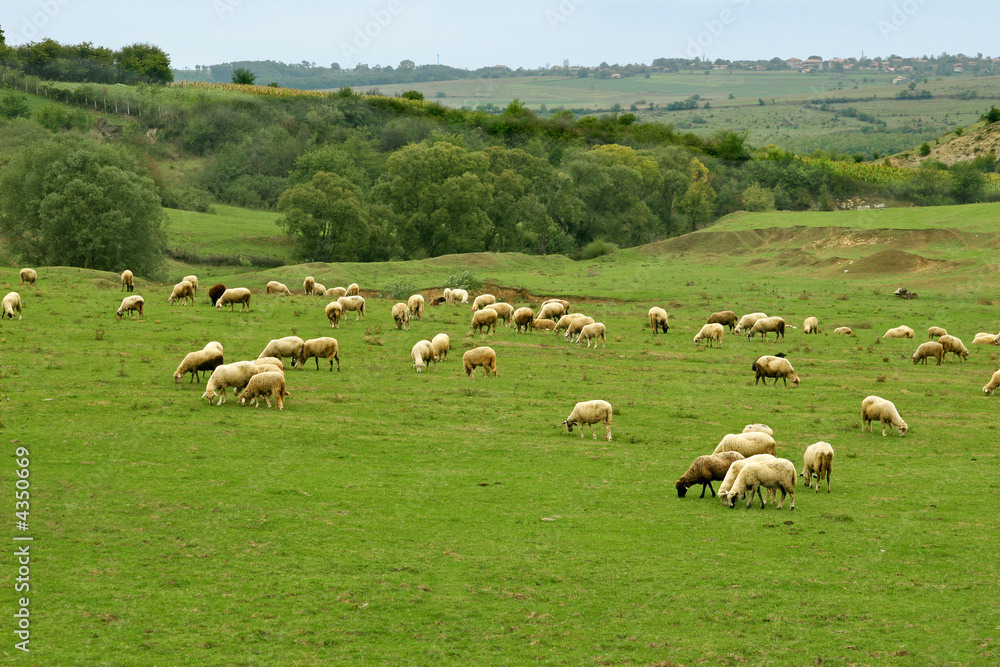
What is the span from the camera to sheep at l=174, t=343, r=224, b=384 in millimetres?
25844

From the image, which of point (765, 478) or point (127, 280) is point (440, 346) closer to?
point (765, 478)

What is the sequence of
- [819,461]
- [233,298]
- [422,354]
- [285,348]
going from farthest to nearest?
[233,298]
[422,354]
[285,348]
[819,461]

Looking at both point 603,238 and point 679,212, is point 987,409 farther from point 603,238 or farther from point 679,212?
point 679,212

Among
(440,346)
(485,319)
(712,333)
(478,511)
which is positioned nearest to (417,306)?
(485,319)

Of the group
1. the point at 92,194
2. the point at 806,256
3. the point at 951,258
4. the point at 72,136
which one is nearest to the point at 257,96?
the point at 72,136

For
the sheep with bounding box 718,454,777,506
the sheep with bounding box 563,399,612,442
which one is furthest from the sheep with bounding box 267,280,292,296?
the sheep with bounding box 718,454,777,506

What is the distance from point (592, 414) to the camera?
23.0 meters

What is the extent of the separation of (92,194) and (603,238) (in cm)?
4943

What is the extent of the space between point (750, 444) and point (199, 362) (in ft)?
51.9

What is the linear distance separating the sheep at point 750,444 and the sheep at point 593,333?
17182mm

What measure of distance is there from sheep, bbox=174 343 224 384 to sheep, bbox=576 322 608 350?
16076 millimetres

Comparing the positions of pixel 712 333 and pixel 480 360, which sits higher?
pixel 480 360

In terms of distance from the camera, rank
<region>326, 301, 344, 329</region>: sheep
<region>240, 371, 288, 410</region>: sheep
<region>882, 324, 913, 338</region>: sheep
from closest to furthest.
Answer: <region>240, 371, 288, 410</region>: sheep → <region>326, 301, 344, 329</region>: sheep → <region>882, 324, 913, 338</region>: sheep

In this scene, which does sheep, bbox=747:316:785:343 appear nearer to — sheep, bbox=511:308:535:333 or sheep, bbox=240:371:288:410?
sheep, bbox=511:308:535:333
